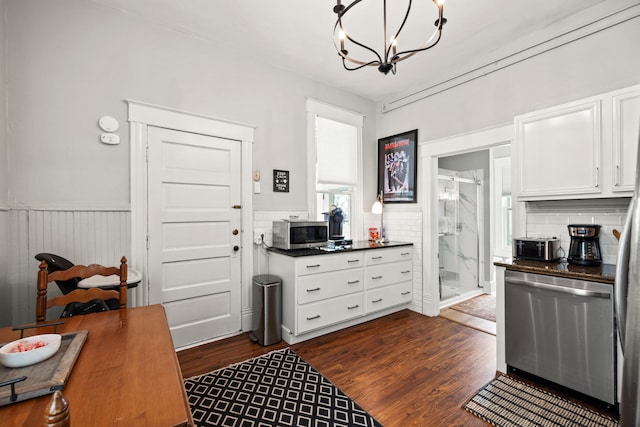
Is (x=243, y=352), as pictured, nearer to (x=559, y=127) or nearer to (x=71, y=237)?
(x=71, y=237)

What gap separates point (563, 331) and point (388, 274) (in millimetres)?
1776

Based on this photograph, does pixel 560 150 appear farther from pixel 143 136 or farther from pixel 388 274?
pixel 143 136

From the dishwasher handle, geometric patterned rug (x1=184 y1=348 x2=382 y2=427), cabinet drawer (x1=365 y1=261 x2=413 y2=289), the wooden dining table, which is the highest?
the wooden dining table

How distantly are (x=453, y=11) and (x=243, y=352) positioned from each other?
3609mm

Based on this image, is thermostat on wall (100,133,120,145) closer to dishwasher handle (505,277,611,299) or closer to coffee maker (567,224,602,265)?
dishwasher handle (505,277,611,299)

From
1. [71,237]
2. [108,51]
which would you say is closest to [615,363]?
[71,237]

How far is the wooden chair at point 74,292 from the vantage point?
1603mm

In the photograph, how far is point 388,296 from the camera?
11.9ft

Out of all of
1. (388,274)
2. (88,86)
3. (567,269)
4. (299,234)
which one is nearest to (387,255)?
(388,274)

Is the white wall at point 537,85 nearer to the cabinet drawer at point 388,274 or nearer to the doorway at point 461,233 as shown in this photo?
the doorway at point 461,233

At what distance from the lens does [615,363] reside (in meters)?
1.88

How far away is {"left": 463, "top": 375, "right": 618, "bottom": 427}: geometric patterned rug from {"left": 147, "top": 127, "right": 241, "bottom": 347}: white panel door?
2.35 meters

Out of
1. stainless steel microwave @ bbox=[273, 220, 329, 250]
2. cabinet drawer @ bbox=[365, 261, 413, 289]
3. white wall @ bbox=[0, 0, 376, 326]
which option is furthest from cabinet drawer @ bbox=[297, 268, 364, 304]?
white wall @ bbox=[0, 0, 376, 326]

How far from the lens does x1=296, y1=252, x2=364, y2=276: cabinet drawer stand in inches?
114
